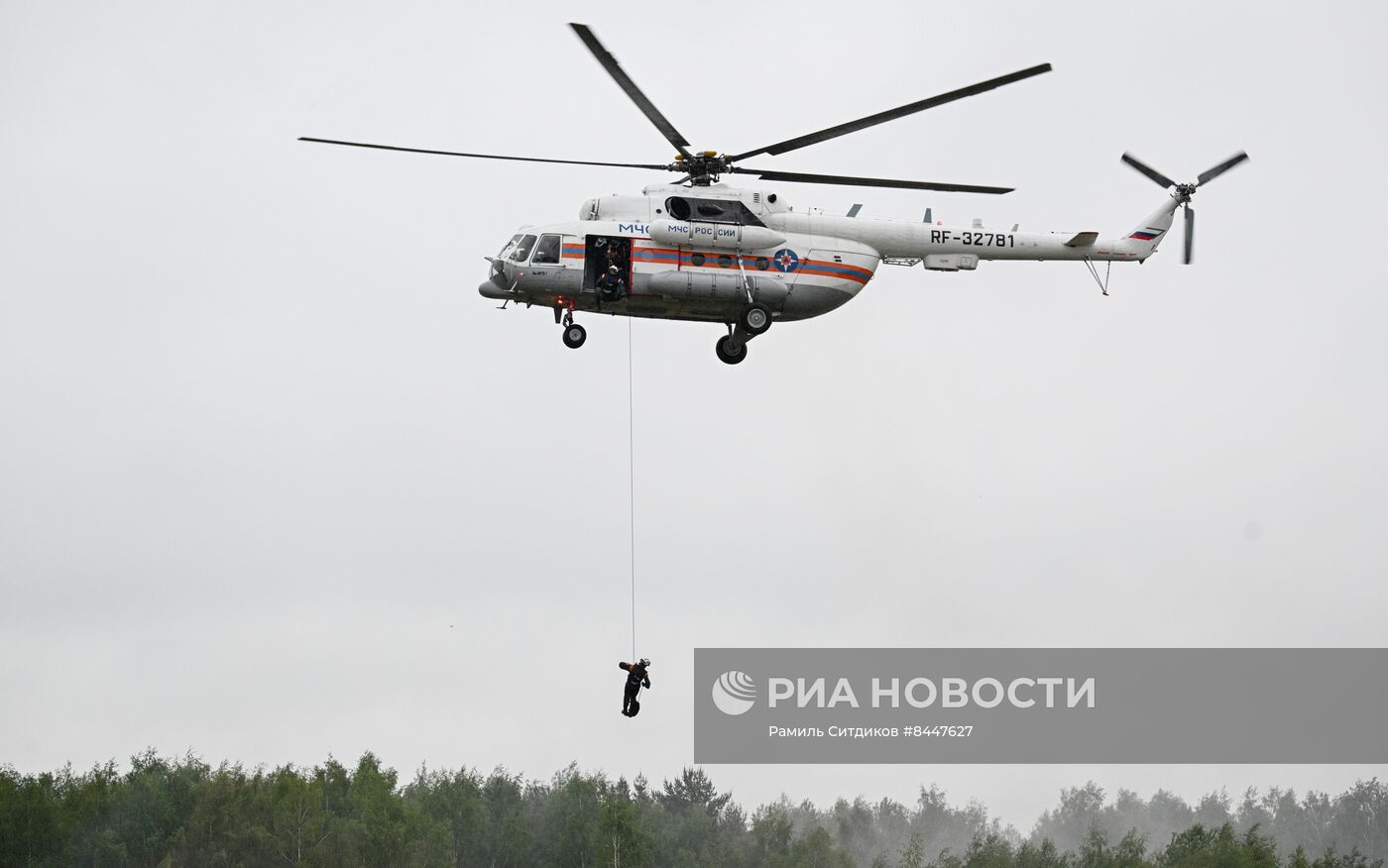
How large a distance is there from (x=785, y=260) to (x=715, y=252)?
124 cm

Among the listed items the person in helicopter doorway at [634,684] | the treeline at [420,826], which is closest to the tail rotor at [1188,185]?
the person in helicopter doorway at [634,684]

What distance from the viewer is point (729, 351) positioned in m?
32.9

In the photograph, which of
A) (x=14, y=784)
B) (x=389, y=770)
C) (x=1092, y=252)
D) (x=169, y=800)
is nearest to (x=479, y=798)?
(x=389, y=770)

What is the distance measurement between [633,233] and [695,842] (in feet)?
133

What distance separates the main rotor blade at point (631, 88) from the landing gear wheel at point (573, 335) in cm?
335

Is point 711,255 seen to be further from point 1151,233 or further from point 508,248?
point 1151,233

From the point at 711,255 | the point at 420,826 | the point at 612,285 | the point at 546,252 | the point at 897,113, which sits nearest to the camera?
the point at 897,113

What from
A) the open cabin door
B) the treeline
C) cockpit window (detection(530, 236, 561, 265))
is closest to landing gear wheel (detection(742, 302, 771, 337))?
the open cabin door

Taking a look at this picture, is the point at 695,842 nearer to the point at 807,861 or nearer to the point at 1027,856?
the point at 807,861

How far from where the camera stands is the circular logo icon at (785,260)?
106ft

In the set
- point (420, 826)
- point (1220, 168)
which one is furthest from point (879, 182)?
point (420, 826)

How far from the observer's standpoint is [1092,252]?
113 feet

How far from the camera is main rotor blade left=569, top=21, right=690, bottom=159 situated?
28.1 metres

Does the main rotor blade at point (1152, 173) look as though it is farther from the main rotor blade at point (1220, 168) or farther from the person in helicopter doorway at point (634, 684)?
the person in helicopter doorway at point (634, 684)
